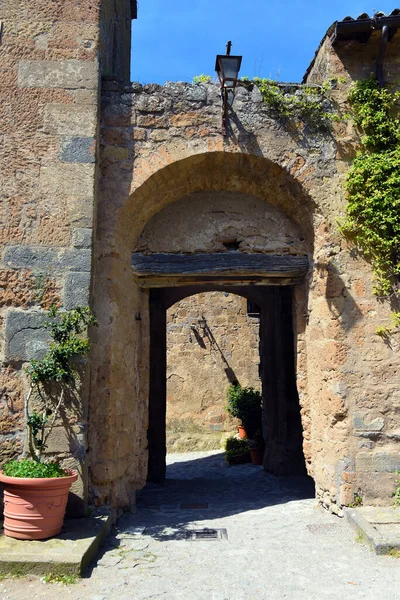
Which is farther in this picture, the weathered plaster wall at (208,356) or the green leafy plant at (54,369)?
the weathered plaster wall at (208,356)

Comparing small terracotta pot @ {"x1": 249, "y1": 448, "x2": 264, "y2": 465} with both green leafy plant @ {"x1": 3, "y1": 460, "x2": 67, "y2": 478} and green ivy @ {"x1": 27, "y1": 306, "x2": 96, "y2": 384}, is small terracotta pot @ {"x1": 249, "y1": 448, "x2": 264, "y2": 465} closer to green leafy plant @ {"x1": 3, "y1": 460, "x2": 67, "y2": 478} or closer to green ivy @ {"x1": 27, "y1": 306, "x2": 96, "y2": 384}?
green ivy @ {"x1": 27, "y1": 306, "x2": 96, "y2": 384}

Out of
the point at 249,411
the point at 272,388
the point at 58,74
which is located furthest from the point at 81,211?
the point at 249,411

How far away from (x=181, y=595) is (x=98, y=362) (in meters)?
2.20

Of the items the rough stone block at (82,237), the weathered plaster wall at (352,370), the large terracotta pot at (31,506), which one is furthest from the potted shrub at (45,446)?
the weathered plaster wall at (352,370)

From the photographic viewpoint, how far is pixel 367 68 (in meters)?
5.33

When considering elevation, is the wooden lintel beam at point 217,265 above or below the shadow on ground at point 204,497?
above

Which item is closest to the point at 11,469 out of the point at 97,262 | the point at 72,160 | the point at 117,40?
the point at 97,262

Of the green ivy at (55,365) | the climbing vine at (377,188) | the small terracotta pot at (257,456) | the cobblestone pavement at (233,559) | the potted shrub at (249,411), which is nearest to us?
the cobblestone pavement at (233,559)

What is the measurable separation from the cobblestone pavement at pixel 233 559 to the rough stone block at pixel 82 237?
101 inches

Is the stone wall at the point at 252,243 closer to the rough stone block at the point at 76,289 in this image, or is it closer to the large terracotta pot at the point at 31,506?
the rough stone block at the point at 76,289

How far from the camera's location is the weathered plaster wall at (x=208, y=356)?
11.5 meters

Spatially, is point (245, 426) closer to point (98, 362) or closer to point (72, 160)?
point (98, 362)

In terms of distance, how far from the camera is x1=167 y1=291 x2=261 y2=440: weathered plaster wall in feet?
37.9

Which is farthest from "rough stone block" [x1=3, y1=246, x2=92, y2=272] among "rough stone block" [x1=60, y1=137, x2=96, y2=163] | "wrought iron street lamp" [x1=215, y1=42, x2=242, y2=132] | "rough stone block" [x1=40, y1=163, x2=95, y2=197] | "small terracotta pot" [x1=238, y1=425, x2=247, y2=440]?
"small terracotta pot" [x1=238, y1=425, x2=247, y2=440]
